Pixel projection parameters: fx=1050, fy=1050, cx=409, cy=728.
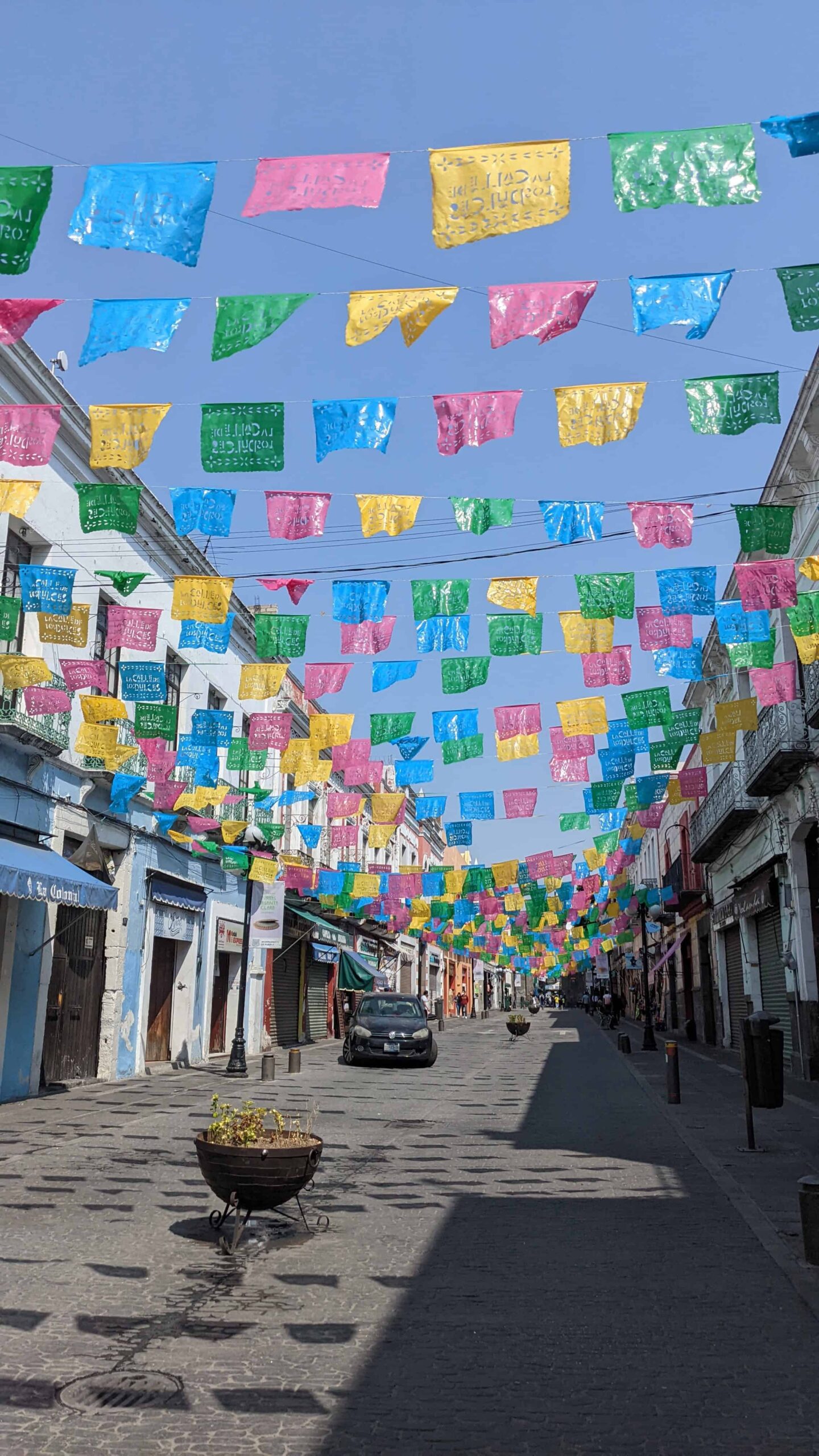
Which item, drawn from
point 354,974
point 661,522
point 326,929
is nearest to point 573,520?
point 661,522

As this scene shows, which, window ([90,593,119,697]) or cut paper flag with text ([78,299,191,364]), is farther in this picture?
window ([90,593,119,697])

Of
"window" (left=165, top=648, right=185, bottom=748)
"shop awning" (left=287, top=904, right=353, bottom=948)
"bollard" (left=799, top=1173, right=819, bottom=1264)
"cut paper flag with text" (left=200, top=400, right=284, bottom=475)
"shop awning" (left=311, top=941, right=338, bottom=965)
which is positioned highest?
"window" (left=165, top=648, right=185, bottom=748)

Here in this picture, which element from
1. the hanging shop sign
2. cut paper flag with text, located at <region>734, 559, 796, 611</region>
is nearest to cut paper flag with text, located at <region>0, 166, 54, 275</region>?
cut paper flag with text, located at <region>734, 559, 796, 611</region>

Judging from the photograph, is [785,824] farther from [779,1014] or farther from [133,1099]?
[133,1099]

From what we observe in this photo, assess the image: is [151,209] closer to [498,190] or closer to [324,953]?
[498,190]

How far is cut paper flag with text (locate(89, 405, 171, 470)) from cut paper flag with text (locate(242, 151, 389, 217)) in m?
3.01

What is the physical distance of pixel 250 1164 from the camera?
7.18 m

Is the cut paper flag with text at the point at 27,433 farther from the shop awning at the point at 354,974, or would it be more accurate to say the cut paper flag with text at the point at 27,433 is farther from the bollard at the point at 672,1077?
the shop awning at the point at 354,974

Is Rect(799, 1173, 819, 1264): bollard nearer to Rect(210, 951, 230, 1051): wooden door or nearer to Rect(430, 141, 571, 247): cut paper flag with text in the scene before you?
Rect(430, 141, 571, 247): cut paper flag with text

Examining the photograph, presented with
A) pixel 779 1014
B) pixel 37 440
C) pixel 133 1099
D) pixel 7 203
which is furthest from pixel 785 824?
pixel 7 203

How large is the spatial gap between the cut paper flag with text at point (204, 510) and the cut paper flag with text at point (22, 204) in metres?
3.83

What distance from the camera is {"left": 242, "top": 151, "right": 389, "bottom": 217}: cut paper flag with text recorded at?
7398mm

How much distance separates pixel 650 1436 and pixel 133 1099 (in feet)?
44.3

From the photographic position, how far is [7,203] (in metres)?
7.83
